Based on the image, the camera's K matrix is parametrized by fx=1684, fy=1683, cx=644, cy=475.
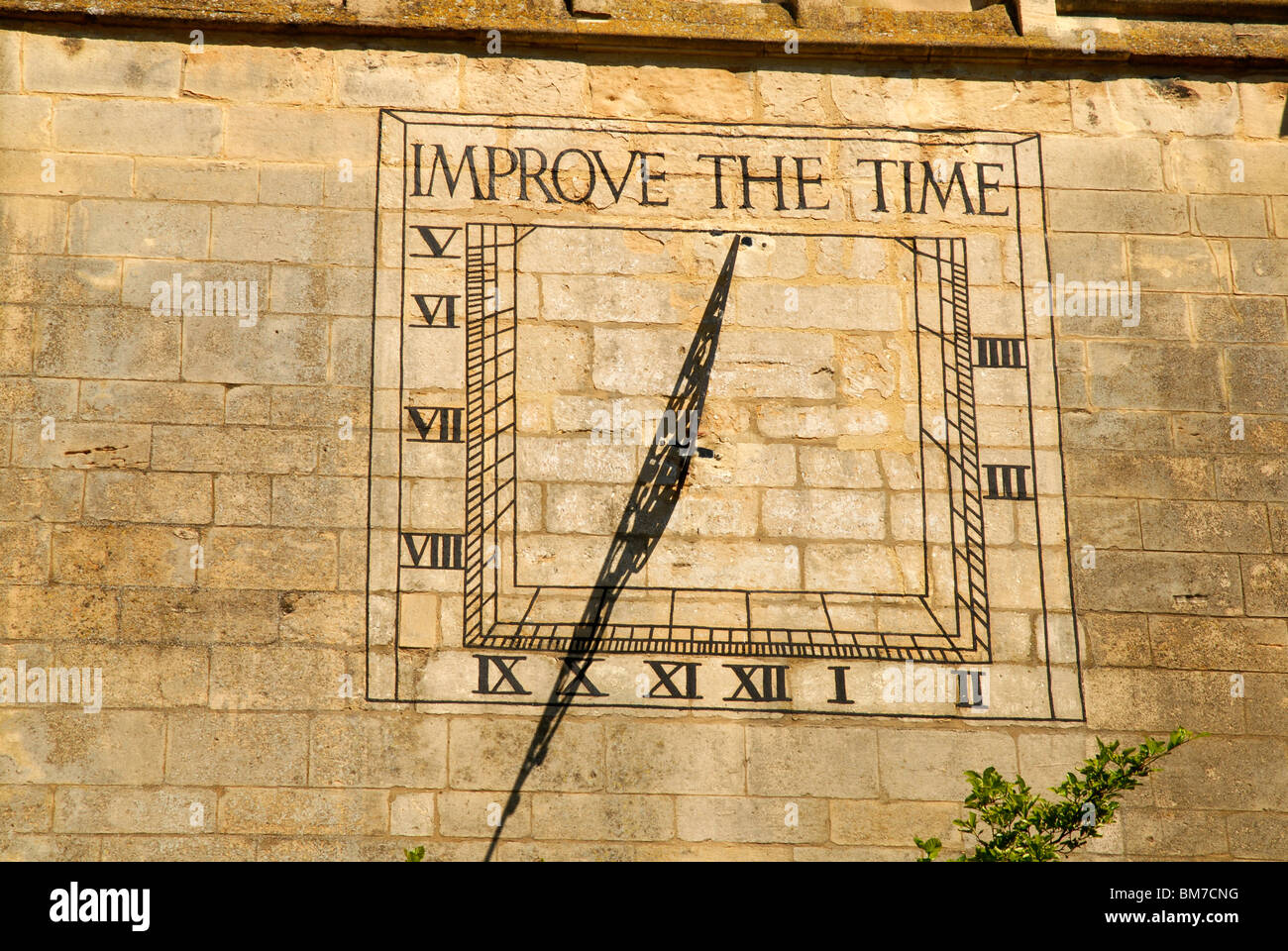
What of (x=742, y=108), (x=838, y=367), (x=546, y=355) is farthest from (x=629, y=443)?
(x=742, y=108)

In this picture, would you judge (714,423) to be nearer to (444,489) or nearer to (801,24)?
(444,489)

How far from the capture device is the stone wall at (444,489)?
5.42 m

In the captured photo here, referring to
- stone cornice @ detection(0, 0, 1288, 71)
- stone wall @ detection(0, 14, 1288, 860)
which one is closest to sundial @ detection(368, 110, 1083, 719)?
stone wall @ detection(0, 14, 1288, 860)

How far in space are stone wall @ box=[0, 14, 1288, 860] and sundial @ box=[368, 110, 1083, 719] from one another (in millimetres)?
57

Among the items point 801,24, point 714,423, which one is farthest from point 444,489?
point 801,24

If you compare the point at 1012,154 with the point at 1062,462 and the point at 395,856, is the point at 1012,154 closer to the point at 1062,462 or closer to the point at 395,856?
the point at 1062,462

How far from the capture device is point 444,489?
5.75 m

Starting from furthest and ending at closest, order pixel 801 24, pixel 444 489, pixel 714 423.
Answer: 1. pixel 801 24
2. pixel 714 423
3. pixel 444 489

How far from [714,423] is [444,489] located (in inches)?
38.5

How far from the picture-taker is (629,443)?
5.89m

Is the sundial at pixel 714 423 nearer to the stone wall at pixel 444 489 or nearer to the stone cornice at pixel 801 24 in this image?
the stone wall at pixel 444 489

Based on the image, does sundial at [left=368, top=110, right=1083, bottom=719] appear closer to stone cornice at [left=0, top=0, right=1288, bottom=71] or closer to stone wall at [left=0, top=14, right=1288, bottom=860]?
stone wall at [left=0, top=14, right=1288, bottom=860]

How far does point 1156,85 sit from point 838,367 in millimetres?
1786
